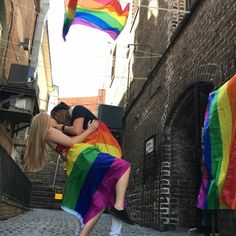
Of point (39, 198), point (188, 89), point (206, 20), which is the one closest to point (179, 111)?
point (188, 89)

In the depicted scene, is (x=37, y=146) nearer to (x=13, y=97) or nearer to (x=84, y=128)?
(x=84, y=128)

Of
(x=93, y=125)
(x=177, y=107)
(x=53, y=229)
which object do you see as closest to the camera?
(x=93, y=125)

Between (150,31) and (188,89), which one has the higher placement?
(150,31)

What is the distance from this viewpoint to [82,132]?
11.7 feet

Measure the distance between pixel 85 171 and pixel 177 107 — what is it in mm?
4456

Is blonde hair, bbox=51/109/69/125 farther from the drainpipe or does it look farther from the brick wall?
the drainpipe

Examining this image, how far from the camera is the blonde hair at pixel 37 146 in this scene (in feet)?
11.3

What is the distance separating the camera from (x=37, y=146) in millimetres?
3461

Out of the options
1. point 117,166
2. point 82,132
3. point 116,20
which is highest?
point 116,20

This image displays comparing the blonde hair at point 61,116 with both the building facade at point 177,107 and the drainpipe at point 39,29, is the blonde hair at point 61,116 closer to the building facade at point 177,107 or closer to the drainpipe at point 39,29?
the building facade at point 177,107

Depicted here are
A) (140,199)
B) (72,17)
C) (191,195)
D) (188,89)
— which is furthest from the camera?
(140,199)

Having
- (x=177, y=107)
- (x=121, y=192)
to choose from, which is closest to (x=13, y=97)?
(x=177, y=107)

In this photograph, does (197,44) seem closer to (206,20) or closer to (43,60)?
(206,20)

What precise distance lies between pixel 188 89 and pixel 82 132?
144 inches
